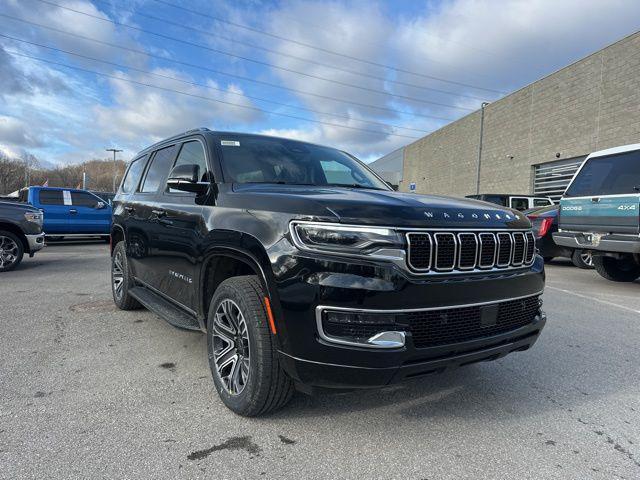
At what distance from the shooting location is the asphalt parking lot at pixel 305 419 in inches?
94.3

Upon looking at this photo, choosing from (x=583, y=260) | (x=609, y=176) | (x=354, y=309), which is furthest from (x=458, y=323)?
(x=583, y=260)

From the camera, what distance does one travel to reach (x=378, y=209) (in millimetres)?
2494

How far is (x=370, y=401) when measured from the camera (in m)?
3.16

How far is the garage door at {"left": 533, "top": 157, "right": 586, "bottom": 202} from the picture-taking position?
65.3 feet

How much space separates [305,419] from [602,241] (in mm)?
6685

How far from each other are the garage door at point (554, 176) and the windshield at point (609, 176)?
39.8ft

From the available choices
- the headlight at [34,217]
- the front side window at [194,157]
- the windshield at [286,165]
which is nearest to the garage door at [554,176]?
the windshield at [286,165]

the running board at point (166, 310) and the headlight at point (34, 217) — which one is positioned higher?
the headlight at point (34, 217)

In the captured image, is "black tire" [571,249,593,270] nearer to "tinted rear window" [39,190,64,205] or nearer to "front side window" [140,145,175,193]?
"front side window" [140,145,175,193]

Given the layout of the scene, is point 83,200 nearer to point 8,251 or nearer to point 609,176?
point 8,251

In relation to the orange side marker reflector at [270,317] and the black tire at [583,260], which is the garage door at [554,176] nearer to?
the black tire at [583,260]

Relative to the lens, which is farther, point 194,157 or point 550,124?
point 550,124

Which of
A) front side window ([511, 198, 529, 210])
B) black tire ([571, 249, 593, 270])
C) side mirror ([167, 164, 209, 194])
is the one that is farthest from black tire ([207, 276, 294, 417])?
front side window ([511, 198, 529, 210])

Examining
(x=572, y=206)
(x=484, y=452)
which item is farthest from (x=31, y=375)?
(x=572, y=206)
